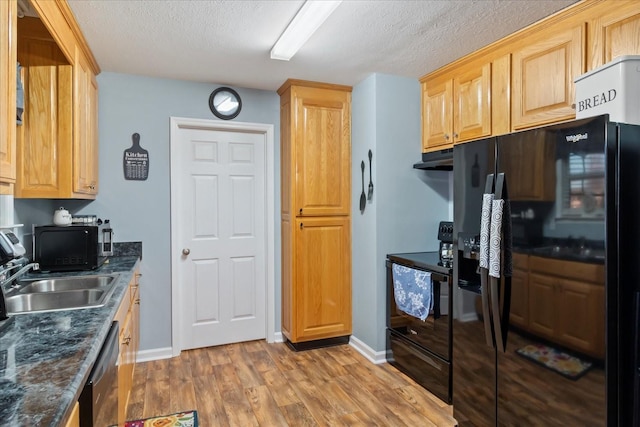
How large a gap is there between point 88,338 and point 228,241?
2.26 metres

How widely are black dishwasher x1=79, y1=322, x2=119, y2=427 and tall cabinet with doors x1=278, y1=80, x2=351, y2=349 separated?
1.86 metres

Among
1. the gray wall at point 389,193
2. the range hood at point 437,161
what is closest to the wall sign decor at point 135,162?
the gray wall at point 389,193

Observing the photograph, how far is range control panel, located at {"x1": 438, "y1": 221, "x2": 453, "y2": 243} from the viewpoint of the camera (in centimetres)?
305

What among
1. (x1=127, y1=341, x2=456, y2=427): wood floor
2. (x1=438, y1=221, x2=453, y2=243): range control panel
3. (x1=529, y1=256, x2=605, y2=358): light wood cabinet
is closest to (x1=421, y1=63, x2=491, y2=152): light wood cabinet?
(x1=438, y1=221, x2=453, y2=243): range control panel

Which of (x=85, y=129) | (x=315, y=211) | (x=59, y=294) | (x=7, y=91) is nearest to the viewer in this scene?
(x=7, y=91)

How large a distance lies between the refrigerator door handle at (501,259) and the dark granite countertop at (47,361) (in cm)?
171

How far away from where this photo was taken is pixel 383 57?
280 cm

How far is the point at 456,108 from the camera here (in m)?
2.89

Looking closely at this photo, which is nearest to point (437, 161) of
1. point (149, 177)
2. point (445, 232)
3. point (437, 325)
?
point (445, 232)

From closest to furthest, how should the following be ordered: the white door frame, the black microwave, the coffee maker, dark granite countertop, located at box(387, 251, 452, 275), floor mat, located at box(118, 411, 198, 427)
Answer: floor mat, located at box(118, 411, 198, 427)
the black microwave
dark granite countertop, located at box(387, 251, 452, 275)
the coffee maker
the white door frame

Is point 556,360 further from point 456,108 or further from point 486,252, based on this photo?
point 456,108

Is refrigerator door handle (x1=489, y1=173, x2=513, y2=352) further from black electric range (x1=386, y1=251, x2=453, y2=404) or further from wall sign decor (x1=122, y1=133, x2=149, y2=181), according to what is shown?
wall sign decor (x1=122, y1=133, x2=149, y2=181)

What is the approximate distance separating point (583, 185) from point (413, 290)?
4.87ft

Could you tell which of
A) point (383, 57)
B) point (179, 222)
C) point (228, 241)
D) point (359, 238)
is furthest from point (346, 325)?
point (383, 57)
